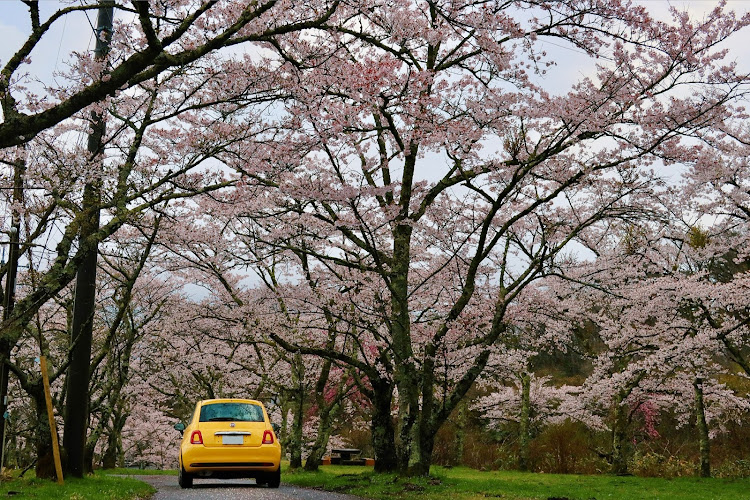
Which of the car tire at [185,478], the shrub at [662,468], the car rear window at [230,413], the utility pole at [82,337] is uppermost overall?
the utility pole at [82,337]

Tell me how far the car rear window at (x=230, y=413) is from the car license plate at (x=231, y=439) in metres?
0.32

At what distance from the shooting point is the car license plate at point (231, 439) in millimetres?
11874

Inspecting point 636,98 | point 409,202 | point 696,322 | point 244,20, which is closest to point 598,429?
point 696,322

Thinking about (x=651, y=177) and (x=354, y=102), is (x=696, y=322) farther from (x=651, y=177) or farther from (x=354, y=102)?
(x=354, y=102)

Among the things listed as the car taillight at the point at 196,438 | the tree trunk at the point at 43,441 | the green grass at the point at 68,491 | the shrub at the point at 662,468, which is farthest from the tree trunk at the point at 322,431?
the shrub at the point at 662,468

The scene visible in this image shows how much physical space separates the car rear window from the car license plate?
1.05 feet

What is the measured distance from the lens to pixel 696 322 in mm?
21234

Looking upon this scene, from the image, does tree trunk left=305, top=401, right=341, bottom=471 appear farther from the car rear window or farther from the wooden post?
the car rear window

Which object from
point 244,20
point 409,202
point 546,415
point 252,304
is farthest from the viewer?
point 546,415

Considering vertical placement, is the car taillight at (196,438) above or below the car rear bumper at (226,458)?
above

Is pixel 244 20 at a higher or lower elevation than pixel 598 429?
higher

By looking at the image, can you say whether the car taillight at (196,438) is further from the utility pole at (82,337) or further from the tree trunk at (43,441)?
the tree trunk at (43,441)

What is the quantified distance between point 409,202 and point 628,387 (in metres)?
13.0

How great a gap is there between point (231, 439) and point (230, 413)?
54cm
